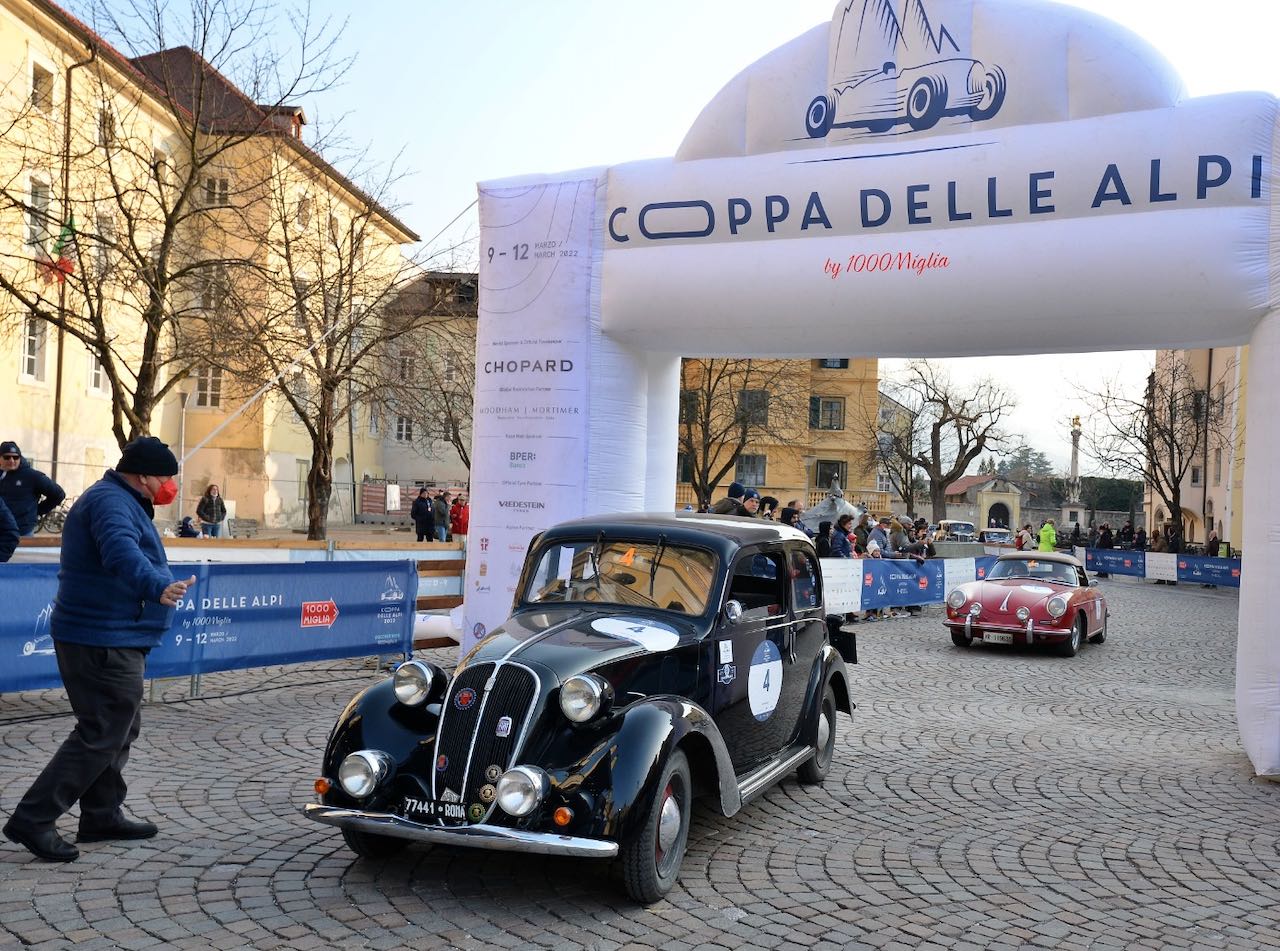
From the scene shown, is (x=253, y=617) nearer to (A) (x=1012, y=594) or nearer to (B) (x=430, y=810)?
(B) (x=430, y=810)

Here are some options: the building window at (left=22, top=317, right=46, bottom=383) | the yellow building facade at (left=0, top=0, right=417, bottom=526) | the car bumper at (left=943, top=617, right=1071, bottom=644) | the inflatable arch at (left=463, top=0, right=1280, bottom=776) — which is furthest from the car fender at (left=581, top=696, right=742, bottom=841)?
the building window at (left=22, top=317, right=46, bottom=383)

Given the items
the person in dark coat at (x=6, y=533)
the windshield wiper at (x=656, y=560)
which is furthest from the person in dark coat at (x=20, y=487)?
the windshield wiper at (x=656, y=560)

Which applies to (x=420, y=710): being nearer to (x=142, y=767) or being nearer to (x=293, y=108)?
(x=142, y=767)

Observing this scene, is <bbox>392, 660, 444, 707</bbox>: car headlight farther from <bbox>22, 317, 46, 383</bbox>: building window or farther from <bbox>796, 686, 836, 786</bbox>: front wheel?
<bbox>22, 317, 46, 383</bbox>: building window

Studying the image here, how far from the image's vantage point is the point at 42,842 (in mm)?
5227

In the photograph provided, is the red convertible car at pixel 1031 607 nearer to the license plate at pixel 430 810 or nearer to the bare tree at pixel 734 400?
the license plate at pixel 430 810

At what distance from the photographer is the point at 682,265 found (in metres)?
9.69

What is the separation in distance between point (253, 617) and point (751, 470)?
45.4 m

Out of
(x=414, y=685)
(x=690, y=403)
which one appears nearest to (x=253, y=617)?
(x=414, y=685)

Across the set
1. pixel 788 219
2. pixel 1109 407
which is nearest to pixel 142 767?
pixel 788 219

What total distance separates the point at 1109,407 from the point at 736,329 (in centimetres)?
3746

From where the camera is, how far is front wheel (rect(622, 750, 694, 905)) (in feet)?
16.3

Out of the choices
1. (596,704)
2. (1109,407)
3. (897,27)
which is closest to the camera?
(596,704)

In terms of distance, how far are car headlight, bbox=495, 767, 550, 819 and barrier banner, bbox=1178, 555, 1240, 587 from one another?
32.2m
